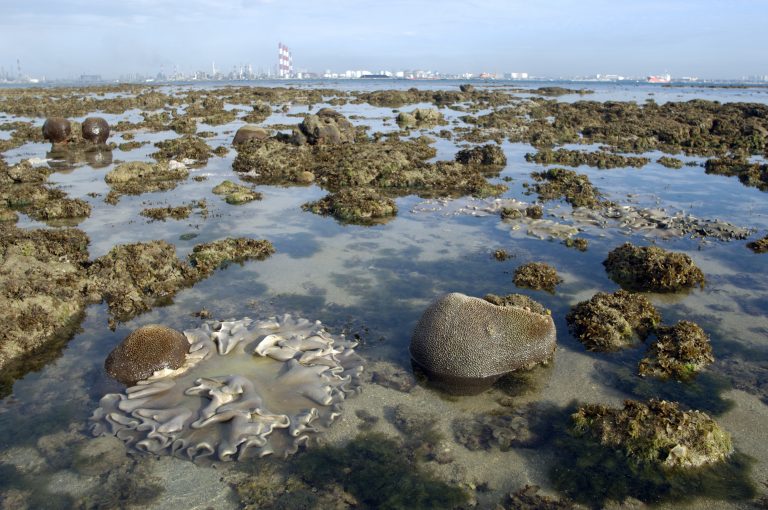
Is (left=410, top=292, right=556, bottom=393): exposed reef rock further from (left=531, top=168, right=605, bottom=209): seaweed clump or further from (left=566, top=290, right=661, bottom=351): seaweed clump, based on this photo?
(left=531, top=168, right=605, bottom=209): seaweed clump

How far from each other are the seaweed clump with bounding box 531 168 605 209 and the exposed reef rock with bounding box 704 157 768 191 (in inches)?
285

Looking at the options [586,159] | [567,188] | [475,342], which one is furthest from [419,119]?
[475,342]

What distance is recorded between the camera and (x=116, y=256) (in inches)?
457

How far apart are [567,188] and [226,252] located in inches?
527

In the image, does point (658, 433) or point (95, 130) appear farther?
point (95, 130)

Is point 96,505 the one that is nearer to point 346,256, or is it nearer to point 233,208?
point 346,256

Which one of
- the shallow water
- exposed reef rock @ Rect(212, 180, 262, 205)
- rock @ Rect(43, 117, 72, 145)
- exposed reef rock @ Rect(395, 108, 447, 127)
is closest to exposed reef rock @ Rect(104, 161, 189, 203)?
the shallow water

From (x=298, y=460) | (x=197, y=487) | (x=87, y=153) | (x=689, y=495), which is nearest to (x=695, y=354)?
(x=689, y=495)

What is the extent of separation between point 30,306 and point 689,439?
35.4 feet

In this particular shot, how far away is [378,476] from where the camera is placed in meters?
5.85

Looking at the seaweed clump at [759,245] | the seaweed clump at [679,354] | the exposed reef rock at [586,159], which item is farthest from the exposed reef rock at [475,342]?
the exposed reef rock at [586,159]

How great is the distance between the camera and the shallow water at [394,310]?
5.92 meters

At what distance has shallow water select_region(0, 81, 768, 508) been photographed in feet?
19.4

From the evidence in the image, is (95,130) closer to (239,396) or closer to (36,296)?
(36,296)
